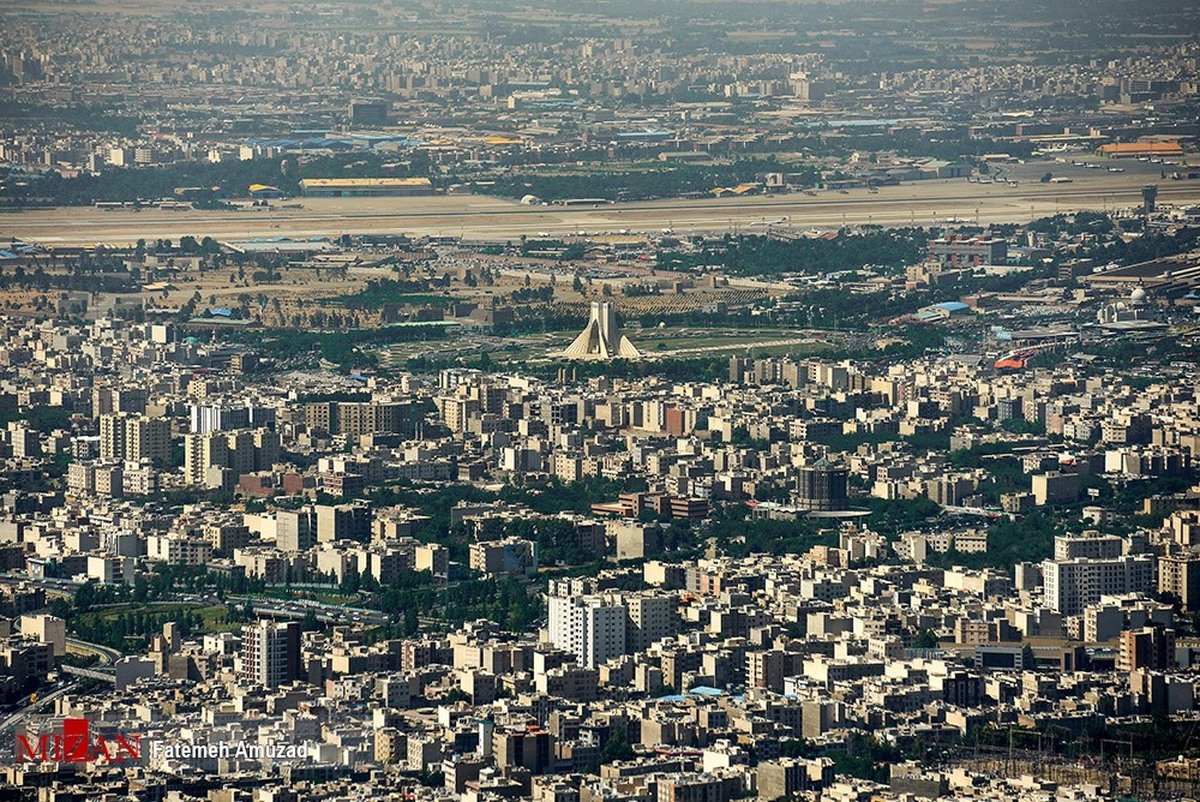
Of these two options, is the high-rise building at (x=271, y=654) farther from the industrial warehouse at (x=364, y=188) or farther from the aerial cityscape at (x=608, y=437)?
the industrial warehouse at (x=364, y=188)

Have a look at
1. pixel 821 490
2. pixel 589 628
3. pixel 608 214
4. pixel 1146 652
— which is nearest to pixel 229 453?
pixel 821 490

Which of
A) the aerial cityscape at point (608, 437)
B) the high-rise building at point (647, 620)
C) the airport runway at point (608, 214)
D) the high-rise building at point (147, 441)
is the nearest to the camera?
the aerial cityscape at point (608, 437)

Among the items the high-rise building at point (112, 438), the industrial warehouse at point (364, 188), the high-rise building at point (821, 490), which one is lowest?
the industrial warehouse at point (364, 188)

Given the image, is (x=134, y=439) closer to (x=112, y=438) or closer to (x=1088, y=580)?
(x=112, y=438)

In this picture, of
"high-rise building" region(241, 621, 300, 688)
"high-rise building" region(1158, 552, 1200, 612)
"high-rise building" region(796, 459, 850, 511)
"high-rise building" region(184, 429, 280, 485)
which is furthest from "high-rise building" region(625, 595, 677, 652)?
"high-rise building" region(184, 429, 280, 485)

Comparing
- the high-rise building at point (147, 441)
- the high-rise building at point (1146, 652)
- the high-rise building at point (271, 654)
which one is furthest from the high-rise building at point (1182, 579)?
the high-rise building at point (147, 441)
